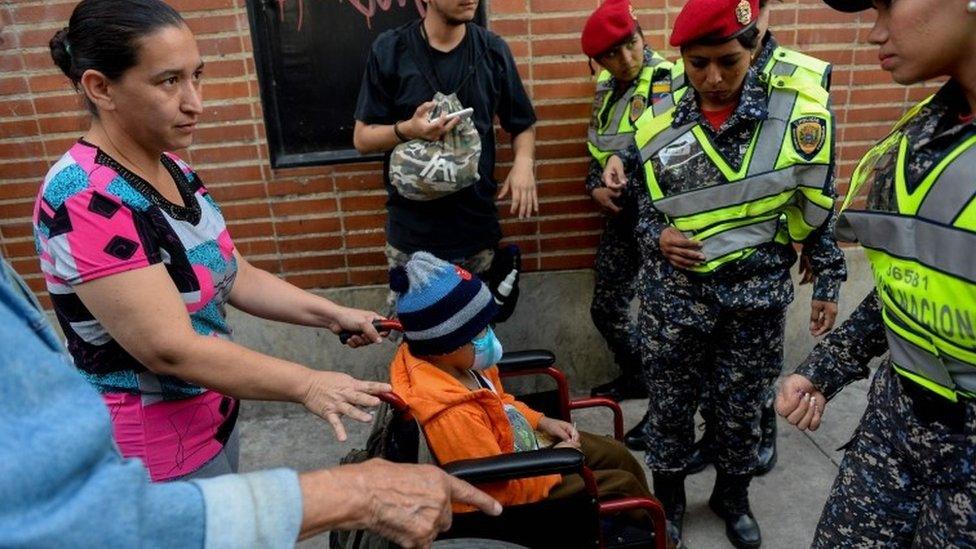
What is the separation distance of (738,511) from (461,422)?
4.49ft

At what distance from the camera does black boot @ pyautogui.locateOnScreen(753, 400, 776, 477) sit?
3254 millimetres

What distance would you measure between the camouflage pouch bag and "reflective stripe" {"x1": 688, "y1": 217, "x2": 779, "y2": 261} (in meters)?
0.89

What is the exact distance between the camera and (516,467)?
1.94 m

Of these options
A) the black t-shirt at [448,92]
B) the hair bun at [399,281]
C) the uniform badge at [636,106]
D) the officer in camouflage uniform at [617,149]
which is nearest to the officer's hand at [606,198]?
the officer in camouflage uniform at [617,149]

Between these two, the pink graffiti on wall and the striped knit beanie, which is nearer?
the striped knit beanie

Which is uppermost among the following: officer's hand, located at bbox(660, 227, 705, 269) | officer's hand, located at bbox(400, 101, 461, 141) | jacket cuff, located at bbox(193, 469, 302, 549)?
officer's hand, located at bbox(400, 101, 461, 141)

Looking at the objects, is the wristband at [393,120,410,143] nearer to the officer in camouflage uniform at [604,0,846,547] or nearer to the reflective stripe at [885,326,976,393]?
the officer in camouflage uniform at [604,0,846,547]

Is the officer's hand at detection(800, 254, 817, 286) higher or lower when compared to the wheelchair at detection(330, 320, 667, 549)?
higher

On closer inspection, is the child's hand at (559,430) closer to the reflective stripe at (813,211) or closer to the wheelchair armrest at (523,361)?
the wheelchair armrest at (523,361)

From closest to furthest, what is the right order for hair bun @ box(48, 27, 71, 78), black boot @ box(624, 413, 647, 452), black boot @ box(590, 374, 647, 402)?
hair bun @ box(48, 27, 71, 78)
black boot @ box(624, 413, 647, 452)
black boot @ box(590, 374, 647, 402)

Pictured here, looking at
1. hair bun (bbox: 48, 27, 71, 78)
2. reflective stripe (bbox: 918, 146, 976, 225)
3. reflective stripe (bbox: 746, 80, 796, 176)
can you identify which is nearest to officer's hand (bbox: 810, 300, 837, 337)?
reflective stripe (bbox: 746, 80, 796, 176)

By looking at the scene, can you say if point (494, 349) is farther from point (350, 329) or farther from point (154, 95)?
point (154, 95)

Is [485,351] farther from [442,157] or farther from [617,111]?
[617,111]

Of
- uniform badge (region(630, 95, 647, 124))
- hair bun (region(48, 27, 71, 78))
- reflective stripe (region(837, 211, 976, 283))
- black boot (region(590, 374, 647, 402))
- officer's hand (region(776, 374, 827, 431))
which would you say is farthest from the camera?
black boot (region(590, 374, 647, 402))
